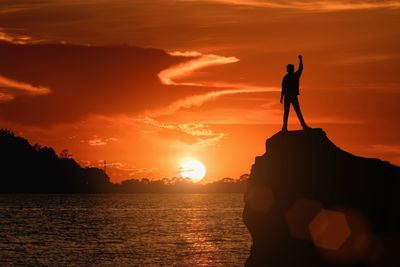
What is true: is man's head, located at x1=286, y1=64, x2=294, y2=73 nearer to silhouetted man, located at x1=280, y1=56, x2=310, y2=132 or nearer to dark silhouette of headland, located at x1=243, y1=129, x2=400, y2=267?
silhouetted man, located at x1=280, y1=56, x2=310, y2=132

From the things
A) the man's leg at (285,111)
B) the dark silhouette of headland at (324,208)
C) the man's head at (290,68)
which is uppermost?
the man's head at (290,68)

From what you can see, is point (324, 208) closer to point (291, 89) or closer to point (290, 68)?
point (291, 89)

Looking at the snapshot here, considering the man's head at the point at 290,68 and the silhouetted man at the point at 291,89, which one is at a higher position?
the man's head at the point at 290,68

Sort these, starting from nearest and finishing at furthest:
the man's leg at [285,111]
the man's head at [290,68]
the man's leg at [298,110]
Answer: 1. the man's head at [290,68]
2. the man's leg at [298,110]
3. the man's leg at [285,111]

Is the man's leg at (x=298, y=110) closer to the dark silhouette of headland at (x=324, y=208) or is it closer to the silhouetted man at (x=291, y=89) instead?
the silhouetted man at (x=291, y=89)

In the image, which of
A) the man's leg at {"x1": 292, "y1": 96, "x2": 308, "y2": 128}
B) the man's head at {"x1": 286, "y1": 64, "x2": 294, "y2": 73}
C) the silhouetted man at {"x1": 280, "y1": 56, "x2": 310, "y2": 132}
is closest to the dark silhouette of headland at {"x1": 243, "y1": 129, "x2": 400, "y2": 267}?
the man's leg at {"x1": 292, "y1": 96, "x2": 308, "y2": 128}

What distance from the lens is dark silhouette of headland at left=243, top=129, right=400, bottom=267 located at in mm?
25766

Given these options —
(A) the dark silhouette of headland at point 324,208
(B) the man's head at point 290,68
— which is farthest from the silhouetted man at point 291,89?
(A) the dark silhouette of headland at point 324,208

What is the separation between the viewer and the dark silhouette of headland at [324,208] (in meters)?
25.8

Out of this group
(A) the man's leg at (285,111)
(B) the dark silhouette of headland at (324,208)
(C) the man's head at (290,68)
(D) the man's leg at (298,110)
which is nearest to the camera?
(B) the dark silhouette of headland at (324,208)

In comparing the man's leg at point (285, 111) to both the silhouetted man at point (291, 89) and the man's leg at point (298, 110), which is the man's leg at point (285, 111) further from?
the man's leg at point (298, 110)

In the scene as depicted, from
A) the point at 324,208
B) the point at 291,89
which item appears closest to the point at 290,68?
the point at 291,89

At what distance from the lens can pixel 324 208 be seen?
2614 cm

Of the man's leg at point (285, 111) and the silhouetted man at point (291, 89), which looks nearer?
the silhouetted man at point (291, 89)
